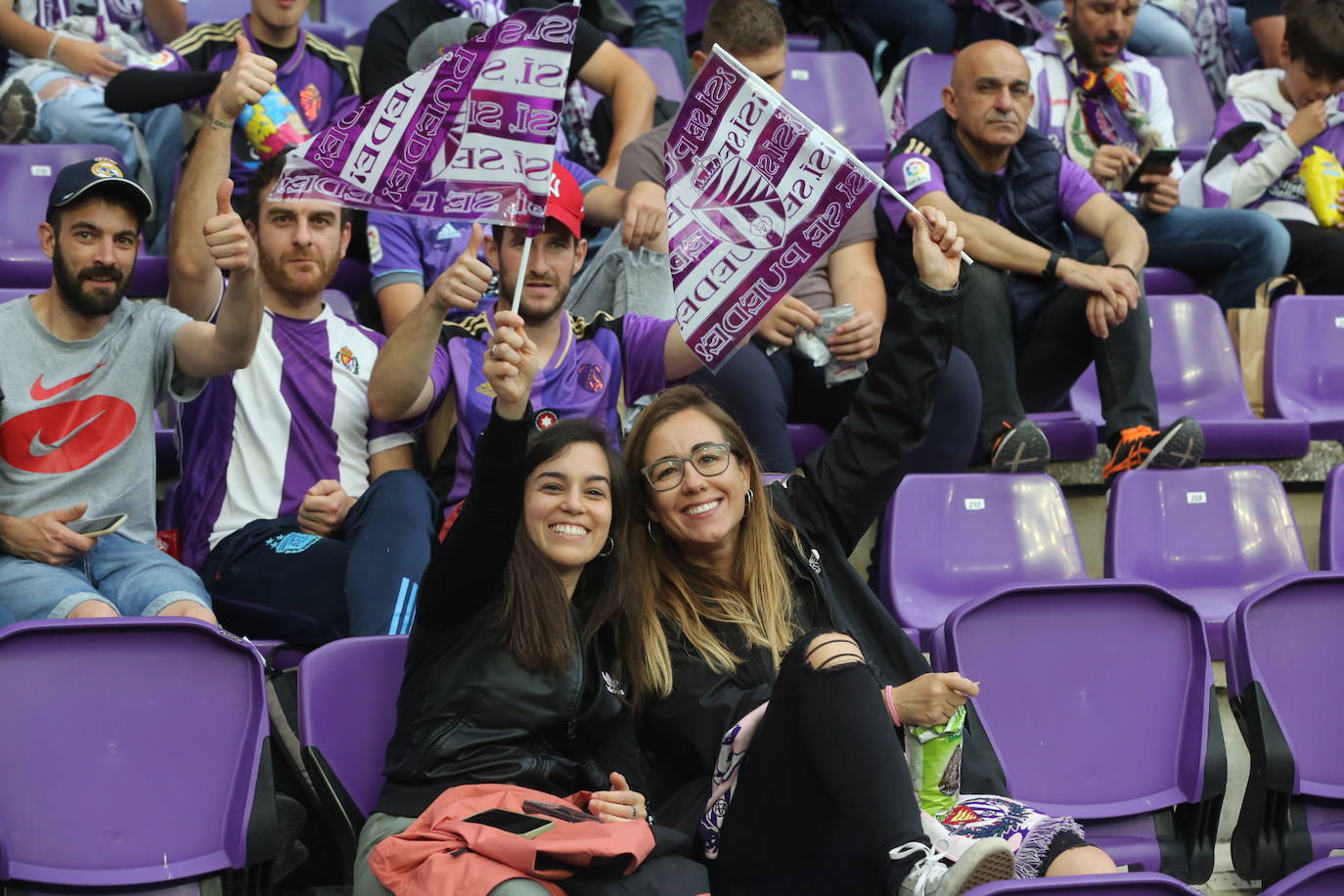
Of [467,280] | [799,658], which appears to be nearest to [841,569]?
[799,658]

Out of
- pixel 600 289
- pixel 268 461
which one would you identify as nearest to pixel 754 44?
pixel 600 289

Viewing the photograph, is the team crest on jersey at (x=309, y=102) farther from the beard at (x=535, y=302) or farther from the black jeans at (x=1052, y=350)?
the black jeans at (x=1052, y=350)

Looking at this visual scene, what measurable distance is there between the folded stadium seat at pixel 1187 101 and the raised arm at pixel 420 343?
14.2ft

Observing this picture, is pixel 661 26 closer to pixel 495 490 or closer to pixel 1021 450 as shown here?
pixel 1021 450

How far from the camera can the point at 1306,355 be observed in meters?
5.10

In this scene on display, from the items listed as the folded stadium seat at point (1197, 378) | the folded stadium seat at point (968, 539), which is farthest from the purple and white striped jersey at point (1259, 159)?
the folded stadium seat at point (968, 539)

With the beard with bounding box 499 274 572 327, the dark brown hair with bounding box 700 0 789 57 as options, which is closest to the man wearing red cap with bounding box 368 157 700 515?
the beard with bounding box 499 274 572 327

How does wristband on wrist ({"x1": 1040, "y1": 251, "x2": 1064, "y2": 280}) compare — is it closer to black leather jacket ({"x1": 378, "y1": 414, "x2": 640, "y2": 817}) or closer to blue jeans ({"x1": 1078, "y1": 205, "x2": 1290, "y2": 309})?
blue jeans ({"x1": 1078, "y1": 205, "x2": 1290, "y2": 309})

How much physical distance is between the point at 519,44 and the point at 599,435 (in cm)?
72

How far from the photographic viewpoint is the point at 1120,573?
4043 mm

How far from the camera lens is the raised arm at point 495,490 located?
8.42ft

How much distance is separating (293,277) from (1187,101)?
4486 millimetres

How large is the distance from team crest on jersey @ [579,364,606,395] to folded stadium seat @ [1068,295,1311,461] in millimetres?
1784

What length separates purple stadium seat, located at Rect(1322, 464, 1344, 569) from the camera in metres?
4.12
